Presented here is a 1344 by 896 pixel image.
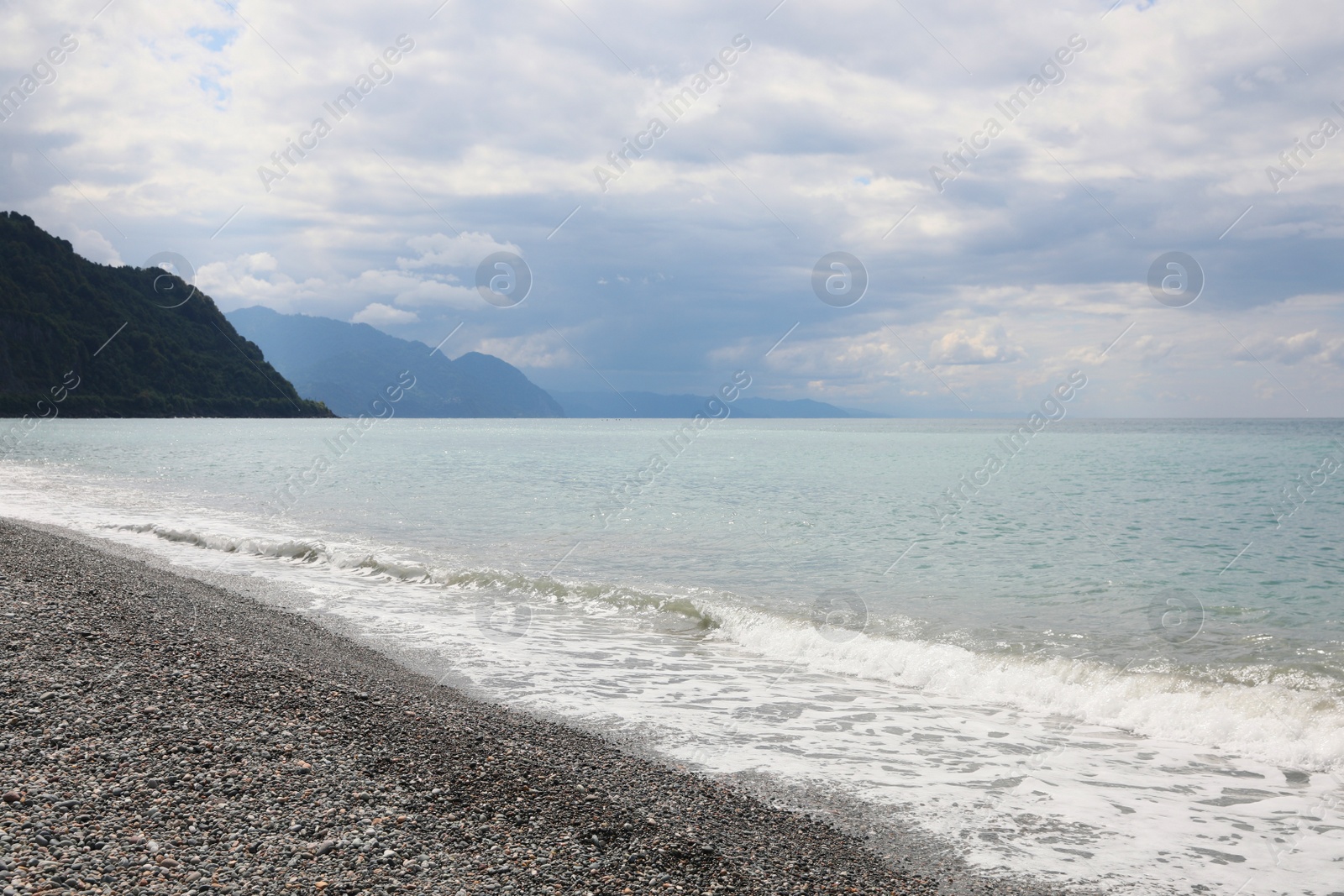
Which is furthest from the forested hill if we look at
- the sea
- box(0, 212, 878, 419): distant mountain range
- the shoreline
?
the shoreline

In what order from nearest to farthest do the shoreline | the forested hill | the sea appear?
1. the shoreline
2. the sea
3. the forested hill

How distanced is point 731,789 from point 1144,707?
6.45 meters

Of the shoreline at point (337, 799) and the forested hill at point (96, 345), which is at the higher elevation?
the forested hill at point (96, 345)

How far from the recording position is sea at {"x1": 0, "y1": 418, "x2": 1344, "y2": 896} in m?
7.38

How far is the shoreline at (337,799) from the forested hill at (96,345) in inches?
7409

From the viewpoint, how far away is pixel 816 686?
1150 cm

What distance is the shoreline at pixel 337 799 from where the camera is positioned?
4941mm

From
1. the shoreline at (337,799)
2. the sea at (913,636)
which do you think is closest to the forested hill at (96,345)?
the sea at (913,636)

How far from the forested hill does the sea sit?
151471 millimetres

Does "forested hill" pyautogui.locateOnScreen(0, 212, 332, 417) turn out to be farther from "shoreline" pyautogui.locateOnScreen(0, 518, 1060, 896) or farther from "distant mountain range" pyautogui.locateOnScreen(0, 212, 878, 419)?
"shoreline" pyautogui.locateOnScreen(0, 518, 1060, 896)

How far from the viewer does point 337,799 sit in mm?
5887

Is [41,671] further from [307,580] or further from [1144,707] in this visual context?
[1144,707]

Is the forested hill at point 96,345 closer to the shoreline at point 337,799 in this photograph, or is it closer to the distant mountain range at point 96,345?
the distant mountain range at point 96,345

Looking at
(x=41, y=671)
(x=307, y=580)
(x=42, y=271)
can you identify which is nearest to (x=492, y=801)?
(x=41, y=671)
